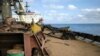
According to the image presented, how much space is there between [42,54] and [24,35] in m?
0.99

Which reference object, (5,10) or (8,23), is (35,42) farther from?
(5,10)

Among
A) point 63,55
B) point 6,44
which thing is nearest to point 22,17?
point 63,55

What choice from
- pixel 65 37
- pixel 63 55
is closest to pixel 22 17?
pixel 65 37

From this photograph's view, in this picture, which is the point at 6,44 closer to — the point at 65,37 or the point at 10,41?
the point at 10,41

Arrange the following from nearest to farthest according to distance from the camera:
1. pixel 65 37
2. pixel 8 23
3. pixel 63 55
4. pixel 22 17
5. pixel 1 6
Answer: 1. pixel 8 23
2. pixel 63 55
3. pixel 65 37
4. pixel 1 6
5. pixel 22 17

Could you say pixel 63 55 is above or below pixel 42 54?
below

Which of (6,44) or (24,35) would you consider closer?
(24,35)

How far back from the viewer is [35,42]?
888cm

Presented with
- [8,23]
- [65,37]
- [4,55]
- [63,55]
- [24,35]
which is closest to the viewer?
[24,35]

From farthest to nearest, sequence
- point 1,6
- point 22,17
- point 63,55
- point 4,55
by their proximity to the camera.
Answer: point 22,17 < point 1,6 < point 63,55 < point 4,55

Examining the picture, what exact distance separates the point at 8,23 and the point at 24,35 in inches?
99.9

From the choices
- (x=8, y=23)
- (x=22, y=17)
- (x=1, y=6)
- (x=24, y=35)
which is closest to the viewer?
(x=24, y=35)

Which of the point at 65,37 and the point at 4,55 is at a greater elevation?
the point at 4,55

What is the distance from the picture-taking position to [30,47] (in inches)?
339
